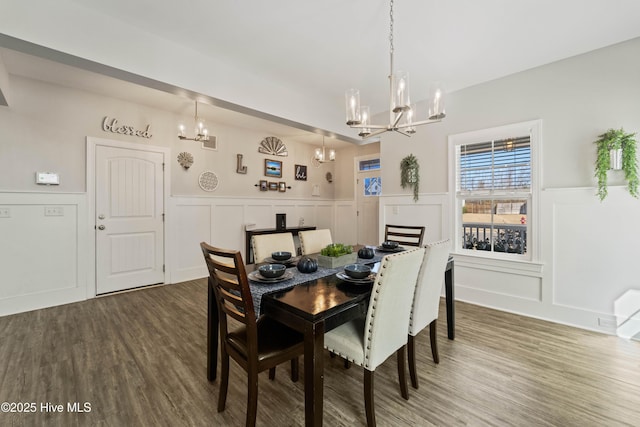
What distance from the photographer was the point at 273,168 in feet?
18.2

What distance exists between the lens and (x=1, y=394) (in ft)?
5.78

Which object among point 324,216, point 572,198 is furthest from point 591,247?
point 324,216

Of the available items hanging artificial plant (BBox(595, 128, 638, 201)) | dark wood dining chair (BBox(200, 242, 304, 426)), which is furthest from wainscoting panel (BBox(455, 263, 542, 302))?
dark wood dining chair (BBox(200, 242, 304, 426))

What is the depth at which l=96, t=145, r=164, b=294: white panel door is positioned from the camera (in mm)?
3631

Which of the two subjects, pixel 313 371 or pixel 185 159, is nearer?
pixel 313 371

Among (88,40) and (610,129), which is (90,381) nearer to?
(88,40)

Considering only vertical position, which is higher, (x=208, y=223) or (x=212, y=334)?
(x=208, y=223)

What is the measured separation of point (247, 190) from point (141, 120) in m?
1.97

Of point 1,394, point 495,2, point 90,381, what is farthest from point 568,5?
point 1,394

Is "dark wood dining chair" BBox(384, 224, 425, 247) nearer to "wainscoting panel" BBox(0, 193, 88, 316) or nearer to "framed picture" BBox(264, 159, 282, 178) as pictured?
"framed picture" BBox(264, 159, 282, 178)

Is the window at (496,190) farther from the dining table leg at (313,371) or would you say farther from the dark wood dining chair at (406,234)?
the dining table leg at (313,371)

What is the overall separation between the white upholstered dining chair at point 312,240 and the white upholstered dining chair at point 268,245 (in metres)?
0.16

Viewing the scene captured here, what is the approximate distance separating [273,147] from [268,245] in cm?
343

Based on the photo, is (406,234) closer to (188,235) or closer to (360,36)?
(360,36)
